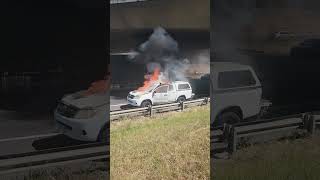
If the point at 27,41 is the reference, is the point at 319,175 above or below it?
below

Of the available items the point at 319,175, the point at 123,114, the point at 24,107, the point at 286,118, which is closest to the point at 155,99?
the point at 123,114

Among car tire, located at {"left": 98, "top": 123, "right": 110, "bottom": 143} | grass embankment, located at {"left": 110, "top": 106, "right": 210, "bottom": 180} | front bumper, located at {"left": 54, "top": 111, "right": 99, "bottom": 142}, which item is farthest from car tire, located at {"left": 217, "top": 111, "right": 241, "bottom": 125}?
front bumper, located at {"left": 54, "top": 111, "right": 99, "bottom": 142}

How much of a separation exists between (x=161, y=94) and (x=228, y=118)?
0.65 metres

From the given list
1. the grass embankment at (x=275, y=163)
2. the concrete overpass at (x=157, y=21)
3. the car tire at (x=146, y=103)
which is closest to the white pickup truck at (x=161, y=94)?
the car tire at (x=146, y=103)

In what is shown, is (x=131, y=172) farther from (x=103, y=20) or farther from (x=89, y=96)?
(x=103, y=20)

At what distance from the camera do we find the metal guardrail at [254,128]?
13.1 feet

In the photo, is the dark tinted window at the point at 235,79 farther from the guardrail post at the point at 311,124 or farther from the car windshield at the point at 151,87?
the guardrail post at the point at 311,124

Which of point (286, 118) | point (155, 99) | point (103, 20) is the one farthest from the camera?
point (286, 118)

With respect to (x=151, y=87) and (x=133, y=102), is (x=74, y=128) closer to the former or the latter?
(x=133, y=102)

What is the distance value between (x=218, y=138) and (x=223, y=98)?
0.32 metres

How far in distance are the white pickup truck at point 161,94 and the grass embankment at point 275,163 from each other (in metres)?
0.62

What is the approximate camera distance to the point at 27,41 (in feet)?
10.3

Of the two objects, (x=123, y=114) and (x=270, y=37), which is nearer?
(x=123, y=114)

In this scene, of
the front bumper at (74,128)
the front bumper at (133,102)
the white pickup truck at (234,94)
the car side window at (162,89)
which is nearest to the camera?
the front bumper at (74,128)
